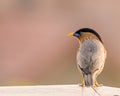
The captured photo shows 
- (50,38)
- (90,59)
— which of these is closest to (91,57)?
(90,59)

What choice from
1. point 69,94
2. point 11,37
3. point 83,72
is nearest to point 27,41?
point 11,37

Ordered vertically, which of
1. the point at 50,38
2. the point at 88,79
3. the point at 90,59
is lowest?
the point at 50,38

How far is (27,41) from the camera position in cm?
2644

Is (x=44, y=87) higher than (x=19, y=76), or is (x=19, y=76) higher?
(x=44, y=87)

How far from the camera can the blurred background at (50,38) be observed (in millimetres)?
20500

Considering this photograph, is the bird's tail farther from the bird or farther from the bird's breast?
the bird's breast

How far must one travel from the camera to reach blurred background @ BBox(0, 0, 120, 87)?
807 inches

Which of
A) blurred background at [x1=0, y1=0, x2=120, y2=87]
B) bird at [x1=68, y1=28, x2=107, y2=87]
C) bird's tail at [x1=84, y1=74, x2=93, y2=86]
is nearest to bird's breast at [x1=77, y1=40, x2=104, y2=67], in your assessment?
bird at [x1=68, y1=28, x2=107, y2=87]

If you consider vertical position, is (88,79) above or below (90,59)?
below

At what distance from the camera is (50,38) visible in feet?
89.7

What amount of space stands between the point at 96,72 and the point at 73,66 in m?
10.4

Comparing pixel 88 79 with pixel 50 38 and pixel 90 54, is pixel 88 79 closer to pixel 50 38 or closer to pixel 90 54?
pixel 90 54

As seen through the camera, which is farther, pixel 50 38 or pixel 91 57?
pixel 50 38

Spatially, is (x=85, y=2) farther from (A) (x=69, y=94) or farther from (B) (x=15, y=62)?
(A) (x=69, y=94)
